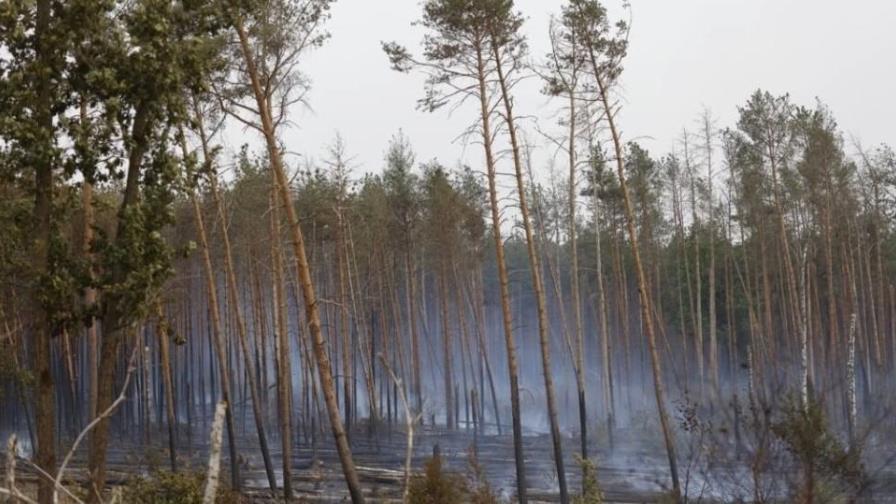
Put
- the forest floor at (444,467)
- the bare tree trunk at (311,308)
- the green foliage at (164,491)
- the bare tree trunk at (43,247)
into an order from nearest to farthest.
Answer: the bare tree trunk at (43,247) → the green foliage at (164,491) → the bare tree trunk at (311,308) → the forest floor at (444,467)

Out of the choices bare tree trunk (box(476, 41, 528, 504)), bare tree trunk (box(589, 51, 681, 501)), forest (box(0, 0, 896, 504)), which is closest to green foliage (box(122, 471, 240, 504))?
forest (box(0, 0, 896, 504))

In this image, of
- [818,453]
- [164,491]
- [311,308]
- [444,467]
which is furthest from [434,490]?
[444,467]

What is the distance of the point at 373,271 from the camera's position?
134 ft

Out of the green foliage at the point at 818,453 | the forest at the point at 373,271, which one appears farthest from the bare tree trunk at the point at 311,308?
the green foliage at the point at 818,453

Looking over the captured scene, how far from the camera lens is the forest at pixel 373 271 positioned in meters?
11.2

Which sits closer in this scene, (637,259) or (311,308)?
(311,308)

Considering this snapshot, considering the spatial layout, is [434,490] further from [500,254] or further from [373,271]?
[373,271]

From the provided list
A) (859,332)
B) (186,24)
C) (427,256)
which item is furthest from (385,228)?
(186,24)

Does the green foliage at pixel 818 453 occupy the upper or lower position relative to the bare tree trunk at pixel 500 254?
lower

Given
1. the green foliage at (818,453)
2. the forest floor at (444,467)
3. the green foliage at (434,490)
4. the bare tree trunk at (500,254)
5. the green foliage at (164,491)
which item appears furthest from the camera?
the forest floor at (444,467)

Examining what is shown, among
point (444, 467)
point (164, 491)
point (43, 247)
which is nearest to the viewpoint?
point (43, 247)

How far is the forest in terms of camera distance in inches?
440

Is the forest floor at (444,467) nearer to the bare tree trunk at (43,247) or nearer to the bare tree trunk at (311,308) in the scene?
the bare tree trunk at (311,308)

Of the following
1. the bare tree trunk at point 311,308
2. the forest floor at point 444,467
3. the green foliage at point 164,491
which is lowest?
the forest floor at point 444,467
